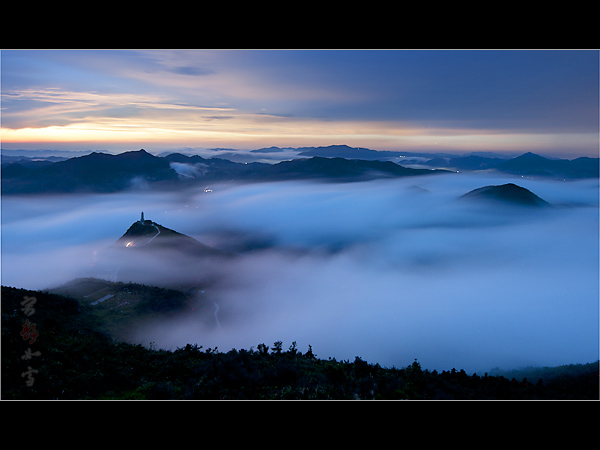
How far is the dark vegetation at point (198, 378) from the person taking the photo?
10625 millimetres

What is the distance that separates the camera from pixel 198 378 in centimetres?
1250

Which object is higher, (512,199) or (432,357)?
(512,199)

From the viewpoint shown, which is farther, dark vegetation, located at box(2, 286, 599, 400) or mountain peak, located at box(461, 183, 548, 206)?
mountain peak, located at box(461, 183, 548, 206)

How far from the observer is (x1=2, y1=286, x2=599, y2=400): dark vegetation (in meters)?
10.6

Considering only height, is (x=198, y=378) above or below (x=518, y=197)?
below

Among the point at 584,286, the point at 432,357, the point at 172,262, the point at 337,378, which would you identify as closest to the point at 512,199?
the point at 584,286

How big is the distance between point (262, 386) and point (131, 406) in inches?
257

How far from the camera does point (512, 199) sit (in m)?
195

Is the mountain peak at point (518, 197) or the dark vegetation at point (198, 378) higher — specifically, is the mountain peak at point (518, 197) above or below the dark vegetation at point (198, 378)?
above

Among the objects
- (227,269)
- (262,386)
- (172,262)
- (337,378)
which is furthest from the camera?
(227,269)

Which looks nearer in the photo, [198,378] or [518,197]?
[198,378]

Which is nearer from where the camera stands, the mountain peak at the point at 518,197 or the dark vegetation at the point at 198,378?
the dark vegetation at the point at 198,378
